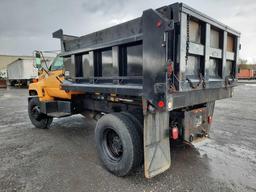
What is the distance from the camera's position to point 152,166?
102 inches

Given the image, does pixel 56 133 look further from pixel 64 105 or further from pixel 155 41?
pixel 155 41

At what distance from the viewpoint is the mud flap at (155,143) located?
2537 mm

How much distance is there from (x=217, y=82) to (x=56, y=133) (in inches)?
178

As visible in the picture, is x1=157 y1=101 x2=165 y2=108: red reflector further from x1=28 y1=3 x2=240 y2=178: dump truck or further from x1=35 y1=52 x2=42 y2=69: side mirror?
x1=35 y1=52 x2=42 y2=69: side mirror

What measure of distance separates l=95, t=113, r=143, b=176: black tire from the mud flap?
23 centimetres

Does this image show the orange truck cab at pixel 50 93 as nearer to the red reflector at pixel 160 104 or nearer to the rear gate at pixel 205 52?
the red reflector at pixel 160 104

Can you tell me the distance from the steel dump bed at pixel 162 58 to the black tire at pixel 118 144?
19.4 inches

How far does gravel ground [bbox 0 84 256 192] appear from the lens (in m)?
2.70

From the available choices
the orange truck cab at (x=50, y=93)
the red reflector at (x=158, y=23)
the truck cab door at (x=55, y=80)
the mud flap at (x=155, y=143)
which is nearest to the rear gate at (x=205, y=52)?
the red reflector at (x=158, y=23)

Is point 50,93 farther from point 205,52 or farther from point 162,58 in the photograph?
point 205,52

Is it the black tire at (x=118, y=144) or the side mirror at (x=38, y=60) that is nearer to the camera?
the black tire at (x=118, y=144)

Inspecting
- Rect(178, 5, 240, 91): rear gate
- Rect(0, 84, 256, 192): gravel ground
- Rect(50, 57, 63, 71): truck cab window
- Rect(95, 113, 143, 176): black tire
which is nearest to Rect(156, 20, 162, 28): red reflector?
Rect(178, 5, 240, 91): rear gate

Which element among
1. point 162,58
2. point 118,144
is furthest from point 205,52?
point 118,144

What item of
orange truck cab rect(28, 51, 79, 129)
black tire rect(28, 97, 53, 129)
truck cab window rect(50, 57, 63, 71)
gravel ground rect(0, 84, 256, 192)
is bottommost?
gravel ground rect(0, 84, 256, 192)
